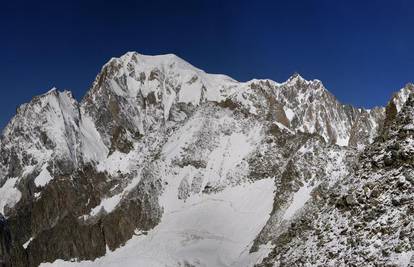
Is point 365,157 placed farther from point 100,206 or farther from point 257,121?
point 100,206

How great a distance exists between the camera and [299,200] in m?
81.6

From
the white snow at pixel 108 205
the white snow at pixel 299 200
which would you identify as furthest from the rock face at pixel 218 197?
the white snow at pixel 108 205

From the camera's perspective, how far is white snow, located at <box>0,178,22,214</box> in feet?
560

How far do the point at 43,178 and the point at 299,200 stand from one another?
344 ft

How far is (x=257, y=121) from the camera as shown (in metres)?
121

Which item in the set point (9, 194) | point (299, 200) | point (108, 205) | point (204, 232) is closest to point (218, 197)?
point (204, 232)

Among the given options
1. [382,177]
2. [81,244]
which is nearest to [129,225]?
[81,244]

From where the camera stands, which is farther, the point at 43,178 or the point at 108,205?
the point at 43,178

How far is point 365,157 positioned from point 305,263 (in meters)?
7.69

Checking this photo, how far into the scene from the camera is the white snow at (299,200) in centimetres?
7892

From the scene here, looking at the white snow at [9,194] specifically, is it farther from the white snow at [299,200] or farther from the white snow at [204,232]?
the white snow at [299,200]

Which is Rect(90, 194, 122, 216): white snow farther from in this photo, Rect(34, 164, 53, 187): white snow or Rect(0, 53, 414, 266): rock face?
Rect(34, 164, 53, 187): white snow

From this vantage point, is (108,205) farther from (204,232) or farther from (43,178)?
(43,178)

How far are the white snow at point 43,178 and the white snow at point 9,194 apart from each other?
6.28m
